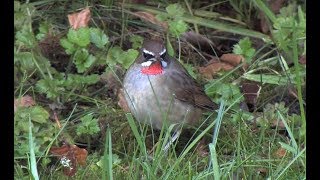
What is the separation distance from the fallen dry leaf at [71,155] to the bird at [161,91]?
39cm

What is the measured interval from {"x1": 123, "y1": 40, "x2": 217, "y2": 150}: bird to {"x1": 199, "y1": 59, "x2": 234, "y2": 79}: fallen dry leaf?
→ 2.16 feet

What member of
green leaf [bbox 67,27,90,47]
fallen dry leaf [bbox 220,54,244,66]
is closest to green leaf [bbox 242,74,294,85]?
fallen dry leaf [bbox 220,54,244,66]

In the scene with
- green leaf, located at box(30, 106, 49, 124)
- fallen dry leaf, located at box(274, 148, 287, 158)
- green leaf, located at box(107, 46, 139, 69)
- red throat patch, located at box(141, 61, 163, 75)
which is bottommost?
green leaf, located at box(30, 106, 49, 124)

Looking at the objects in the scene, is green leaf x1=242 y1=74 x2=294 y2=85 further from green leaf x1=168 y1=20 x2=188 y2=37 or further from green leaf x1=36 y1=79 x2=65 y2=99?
green leaf x1=36 y1=79 x2=65 y2=99

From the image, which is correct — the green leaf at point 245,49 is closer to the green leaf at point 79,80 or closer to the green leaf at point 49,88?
the green leaf at point 79,80

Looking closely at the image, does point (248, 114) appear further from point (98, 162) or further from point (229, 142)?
point (98, 162)

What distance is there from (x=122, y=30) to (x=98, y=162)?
1845 mm

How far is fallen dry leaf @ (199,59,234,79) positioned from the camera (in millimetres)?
6168

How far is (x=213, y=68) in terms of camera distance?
623 cm

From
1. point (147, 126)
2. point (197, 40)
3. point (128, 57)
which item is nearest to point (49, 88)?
point (128, 57)

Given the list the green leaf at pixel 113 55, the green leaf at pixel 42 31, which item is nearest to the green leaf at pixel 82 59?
the green leaf at pixel 113 55

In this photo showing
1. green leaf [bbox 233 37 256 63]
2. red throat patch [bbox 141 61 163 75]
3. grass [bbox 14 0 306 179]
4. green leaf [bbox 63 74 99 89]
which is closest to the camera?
grass [bbox 14 0 306 179]

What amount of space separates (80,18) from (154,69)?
1.15 m
